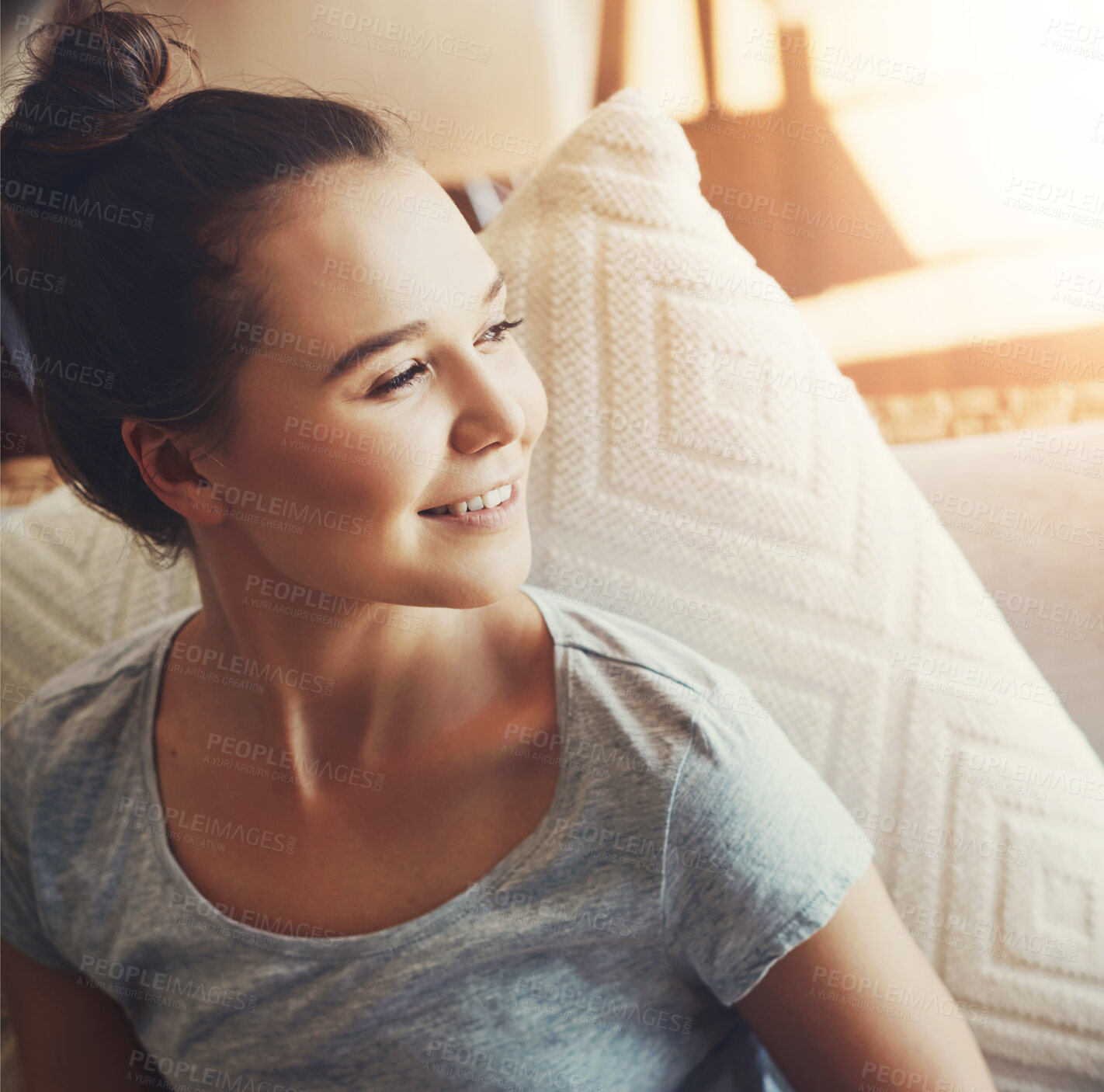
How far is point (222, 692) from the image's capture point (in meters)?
0.62

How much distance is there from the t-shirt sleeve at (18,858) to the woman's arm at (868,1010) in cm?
51

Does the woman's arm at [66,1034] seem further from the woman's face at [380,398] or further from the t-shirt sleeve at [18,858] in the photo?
the woman's face at [380,398]

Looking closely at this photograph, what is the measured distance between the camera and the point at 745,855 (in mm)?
505

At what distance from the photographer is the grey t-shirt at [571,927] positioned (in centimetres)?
51

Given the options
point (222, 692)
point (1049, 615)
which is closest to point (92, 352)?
point (222, 692)

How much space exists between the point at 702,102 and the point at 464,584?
1.41ft

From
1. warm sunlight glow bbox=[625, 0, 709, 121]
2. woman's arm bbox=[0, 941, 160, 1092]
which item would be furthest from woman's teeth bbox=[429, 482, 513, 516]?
woman's arm bbox=[0, 941, 160, 1092]

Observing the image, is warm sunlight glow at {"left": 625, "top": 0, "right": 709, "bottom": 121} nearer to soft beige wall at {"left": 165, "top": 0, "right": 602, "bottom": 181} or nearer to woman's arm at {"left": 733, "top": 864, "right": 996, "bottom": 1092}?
Result: soft beige wall at {"left": 165, "top": 0, "right": 602, "bottom": 181}

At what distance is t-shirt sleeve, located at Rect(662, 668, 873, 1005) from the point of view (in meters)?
0.50

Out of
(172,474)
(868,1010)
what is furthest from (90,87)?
(868,1010)

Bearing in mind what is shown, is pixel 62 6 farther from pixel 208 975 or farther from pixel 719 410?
pixel 208 975

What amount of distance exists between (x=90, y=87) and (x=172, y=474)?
0.21 meters

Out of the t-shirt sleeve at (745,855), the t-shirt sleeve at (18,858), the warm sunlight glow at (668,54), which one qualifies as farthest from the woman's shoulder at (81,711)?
the warm sunlight glow at (668,54)

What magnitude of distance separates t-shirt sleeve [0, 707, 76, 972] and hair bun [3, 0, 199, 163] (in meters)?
0.40
